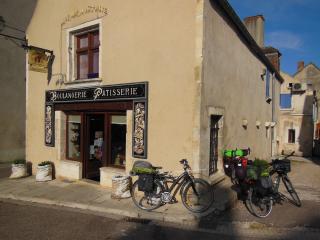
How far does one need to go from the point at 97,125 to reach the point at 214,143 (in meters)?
3.65

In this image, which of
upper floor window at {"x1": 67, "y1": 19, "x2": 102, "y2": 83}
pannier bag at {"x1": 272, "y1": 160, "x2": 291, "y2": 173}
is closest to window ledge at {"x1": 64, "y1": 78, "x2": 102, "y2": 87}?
upper floor window at {"x1": 67, "y1": 19, "x2": 102, "y2": 83}

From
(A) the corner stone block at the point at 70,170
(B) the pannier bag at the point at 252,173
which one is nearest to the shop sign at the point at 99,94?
(A) the corner stone block at the point at 70,170

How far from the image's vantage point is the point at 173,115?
21.8 ft

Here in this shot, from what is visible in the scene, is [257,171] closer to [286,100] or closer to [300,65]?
[286,100]

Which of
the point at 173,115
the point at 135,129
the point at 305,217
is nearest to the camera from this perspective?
the point at 305,217

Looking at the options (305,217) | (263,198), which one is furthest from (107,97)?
(305,217)

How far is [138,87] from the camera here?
281 inches

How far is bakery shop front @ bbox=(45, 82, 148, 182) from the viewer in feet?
23.7

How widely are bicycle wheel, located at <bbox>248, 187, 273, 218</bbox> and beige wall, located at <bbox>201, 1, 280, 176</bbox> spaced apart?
1270 mm

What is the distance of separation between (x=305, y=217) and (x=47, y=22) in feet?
30.7

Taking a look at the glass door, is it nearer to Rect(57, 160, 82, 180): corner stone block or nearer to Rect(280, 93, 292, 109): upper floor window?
Rect(57, 160, 82, 180): corner stone block

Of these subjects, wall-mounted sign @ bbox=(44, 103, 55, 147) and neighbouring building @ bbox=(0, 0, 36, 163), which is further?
neighbouring building @ bbox=(0, 0, 36, 163)

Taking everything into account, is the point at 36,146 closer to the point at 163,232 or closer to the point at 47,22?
the point at 47,22

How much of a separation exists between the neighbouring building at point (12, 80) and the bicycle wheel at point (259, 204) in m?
11.0
